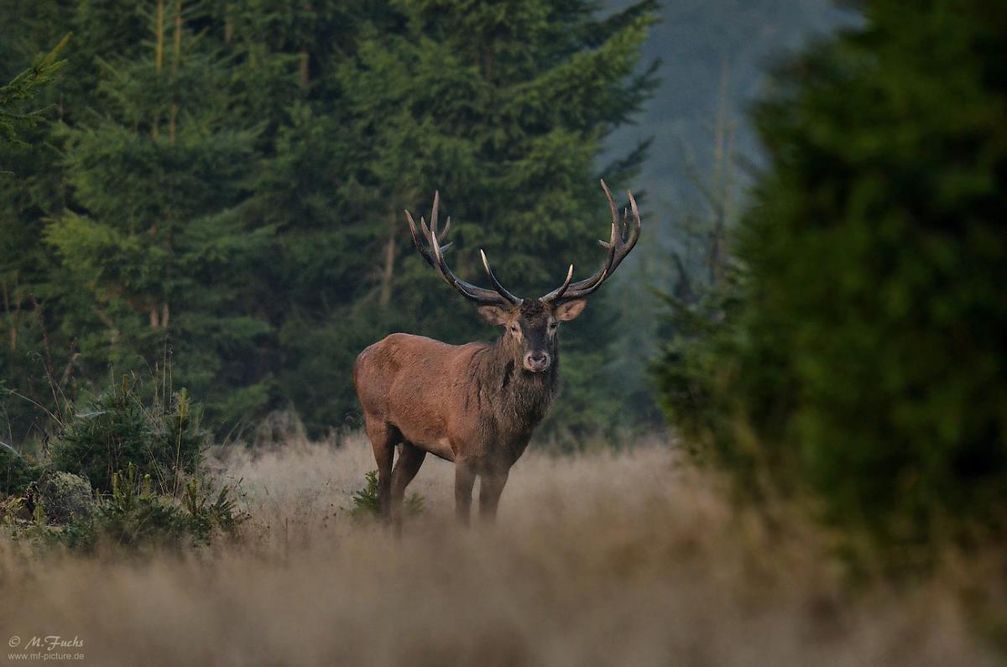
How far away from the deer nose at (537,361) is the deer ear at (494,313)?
0.73 m

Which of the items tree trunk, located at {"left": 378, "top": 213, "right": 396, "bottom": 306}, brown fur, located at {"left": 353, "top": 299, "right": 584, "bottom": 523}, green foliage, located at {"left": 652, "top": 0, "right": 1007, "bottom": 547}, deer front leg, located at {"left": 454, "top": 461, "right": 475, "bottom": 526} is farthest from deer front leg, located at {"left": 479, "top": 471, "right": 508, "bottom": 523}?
tree trunk, located at {"left": 378, "top": 213, "right": 396, "bottom": 306}

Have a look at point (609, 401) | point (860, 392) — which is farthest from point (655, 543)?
point (609, 401)

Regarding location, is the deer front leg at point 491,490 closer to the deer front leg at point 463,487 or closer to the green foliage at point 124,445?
the deer front leg at point 463,487

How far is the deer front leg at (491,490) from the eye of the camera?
10.1 meters

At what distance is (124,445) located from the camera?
10.6m

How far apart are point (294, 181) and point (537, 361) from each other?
52.0ft

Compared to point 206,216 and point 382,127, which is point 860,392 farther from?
point 382,127

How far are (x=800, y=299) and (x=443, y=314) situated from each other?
1952cm

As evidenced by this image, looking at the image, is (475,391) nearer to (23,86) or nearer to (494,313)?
(494,313)

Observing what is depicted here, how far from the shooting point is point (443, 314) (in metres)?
24.1

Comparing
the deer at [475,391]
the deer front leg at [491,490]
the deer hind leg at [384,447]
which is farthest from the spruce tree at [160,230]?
the deer front leg at [491,490]

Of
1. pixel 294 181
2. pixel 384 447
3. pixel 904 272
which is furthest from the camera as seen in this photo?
pixel 294 181

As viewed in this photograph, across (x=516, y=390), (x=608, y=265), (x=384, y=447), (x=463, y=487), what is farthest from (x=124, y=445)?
(x=608, y=265)

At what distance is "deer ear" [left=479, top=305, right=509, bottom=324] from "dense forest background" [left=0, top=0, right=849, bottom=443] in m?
10.6
